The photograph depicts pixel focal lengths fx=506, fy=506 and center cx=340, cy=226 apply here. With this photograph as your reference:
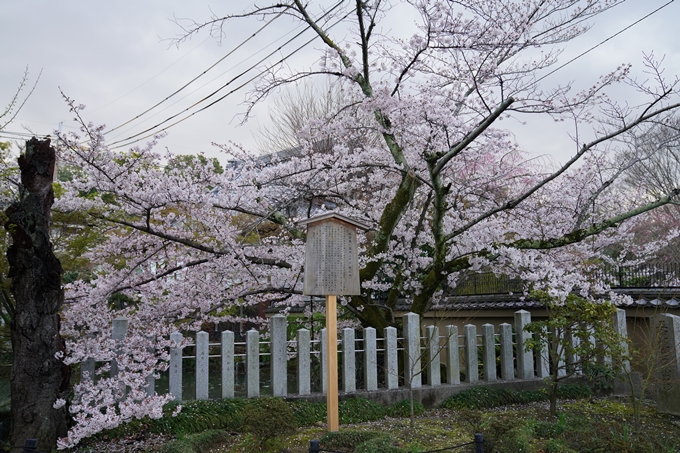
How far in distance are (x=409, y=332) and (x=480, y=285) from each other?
22.3 feet

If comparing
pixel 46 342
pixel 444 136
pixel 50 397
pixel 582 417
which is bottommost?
pixel 582 417

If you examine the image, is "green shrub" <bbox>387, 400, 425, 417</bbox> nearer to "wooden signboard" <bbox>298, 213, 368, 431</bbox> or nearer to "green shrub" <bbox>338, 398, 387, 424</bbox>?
"green shrub" <bbox>338, 398, 387, 424</bbox>

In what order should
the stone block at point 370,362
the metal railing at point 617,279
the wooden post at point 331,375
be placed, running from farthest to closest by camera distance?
the metal railing at point 617,279 < the stone block at point 370,362 < the wooden post at point 331,375

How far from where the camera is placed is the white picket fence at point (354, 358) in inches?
258

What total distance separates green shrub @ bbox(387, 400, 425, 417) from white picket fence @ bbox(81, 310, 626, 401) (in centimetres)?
36

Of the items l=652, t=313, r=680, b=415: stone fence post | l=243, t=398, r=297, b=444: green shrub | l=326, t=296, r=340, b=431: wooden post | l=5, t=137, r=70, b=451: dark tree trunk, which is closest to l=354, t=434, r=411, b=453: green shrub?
l=243, t=398, r=297, b=444: green shrub

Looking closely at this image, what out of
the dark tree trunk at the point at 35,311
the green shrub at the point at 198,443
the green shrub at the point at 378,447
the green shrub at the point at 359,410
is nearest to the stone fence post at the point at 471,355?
the green shrub at the point at 359,410

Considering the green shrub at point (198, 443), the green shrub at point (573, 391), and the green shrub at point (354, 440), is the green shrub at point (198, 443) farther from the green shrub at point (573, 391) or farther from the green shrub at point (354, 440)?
the green shrub at point (573, 391)

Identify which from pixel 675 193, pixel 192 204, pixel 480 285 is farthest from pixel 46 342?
pixel 480 285

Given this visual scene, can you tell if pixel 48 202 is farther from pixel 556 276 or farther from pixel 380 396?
pixel 556 276

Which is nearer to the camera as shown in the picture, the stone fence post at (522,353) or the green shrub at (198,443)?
the green shrub at (198,443)

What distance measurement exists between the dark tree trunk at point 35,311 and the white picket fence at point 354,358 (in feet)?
2.24

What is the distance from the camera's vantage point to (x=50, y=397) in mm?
5184

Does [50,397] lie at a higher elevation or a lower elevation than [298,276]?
lower
